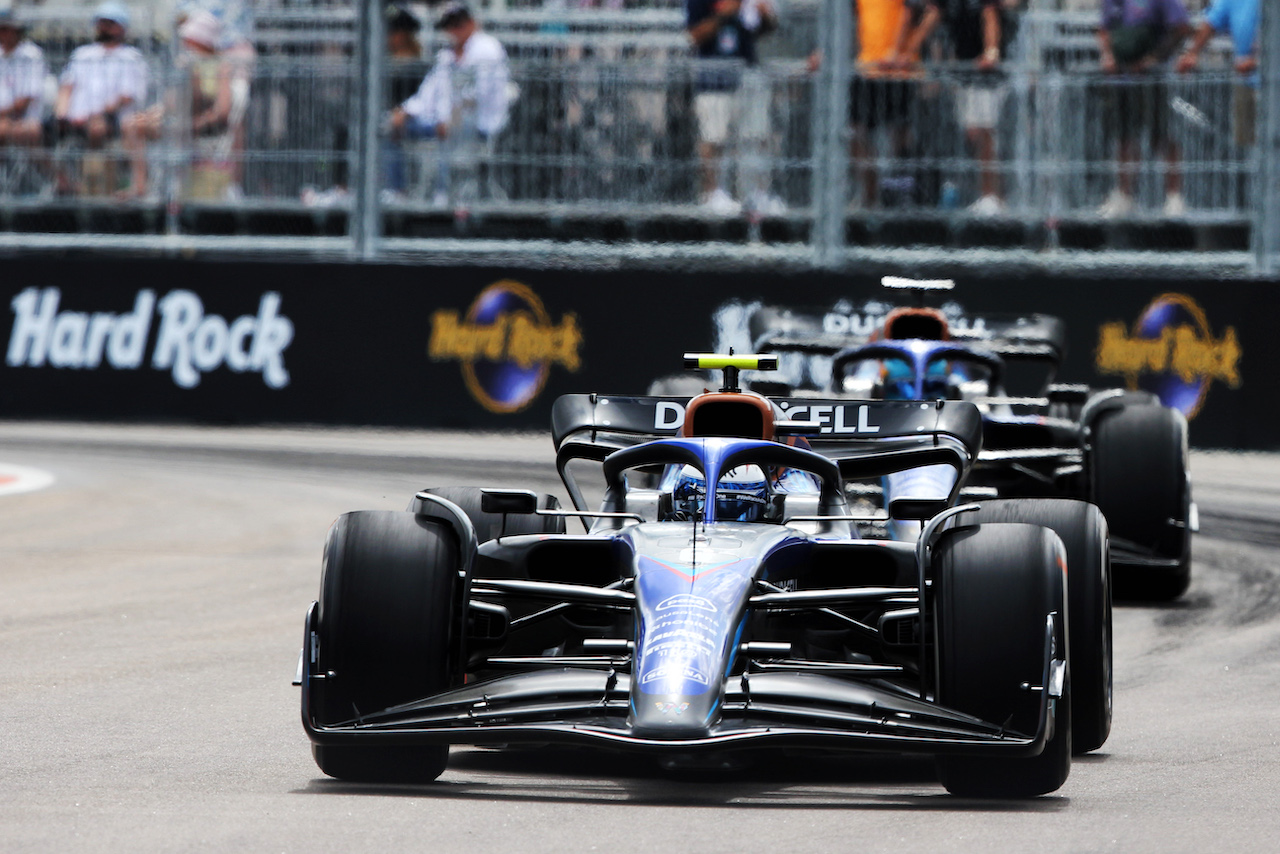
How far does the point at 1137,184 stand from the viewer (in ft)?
53.6

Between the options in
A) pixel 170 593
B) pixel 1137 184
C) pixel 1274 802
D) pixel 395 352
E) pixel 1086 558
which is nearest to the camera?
pixel 1274 802

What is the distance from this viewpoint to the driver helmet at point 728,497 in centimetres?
674

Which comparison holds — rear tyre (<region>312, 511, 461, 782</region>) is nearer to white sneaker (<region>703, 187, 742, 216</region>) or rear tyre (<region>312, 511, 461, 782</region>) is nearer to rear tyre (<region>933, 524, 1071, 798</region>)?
rear tyre (<region>933, 524, 1071, 798</region>)

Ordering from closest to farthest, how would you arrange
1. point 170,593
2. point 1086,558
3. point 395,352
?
point 1086,558 → point 170,593 → point 395,352

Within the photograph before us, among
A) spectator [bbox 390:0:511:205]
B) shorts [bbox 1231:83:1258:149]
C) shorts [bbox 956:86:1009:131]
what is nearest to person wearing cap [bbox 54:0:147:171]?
spectator [bbox 390:0:511:205]

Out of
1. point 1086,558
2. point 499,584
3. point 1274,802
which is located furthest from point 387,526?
point 1274,802

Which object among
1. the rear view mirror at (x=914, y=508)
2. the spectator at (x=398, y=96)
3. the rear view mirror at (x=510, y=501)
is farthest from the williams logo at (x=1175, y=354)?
the rear view mirror at (x=510, y=501)

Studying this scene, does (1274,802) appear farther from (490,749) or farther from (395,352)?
(395,352)

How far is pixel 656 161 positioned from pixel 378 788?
38.4 feet

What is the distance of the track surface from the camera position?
504cm

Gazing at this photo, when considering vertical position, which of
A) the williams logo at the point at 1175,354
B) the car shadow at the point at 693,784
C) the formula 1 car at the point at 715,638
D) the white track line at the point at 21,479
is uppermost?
the williams logo at the point at 1175,354

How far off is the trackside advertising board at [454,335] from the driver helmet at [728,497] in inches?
377

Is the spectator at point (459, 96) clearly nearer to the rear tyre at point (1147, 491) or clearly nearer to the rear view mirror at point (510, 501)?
the rear tyre at point (1147, 491)

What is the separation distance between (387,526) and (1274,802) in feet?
8.05
